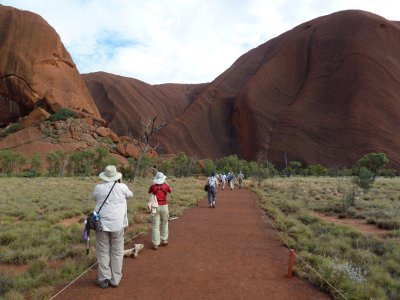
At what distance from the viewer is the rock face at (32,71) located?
70875 millimetres

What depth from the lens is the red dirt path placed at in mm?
6020

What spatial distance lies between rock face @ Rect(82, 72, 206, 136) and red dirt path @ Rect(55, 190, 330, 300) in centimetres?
10800

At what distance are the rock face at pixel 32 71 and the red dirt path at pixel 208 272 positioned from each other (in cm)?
6660

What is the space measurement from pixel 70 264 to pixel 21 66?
7297 centimetres

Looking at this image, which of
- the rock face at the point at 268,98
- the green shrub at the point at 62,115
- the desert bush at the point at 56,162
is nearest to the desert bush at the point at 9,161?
the desert bush at the point at 56,162

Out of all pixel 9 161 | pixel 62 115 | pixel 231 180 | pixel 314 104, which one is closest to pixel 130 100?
pixel 314 104

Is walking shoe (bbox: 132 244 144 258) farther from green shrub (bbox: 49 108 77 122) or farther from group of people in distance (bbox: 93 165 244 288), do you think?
green shrub (bbox: 49 108 77 122)

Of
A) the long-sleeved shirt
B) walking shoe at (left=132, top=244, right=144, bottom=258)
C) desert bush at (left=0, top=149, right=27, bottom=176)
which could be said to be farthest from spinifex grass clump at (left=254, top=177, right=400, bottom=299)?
desert bush at (left=0, top=149, right=27, bottom=176)

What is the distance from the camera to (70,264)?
23.9ft

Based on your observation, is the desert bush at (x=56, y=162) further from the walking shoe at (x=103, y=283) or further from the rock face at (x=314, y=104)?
the rock face at (x=314, y=104)

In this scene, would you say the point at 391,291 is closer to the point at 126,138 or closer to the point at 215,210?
the point at 215,210

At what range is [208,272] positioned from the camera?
718cm

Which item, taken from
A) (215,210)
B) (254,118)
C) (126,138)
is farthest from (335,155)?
(215,210)

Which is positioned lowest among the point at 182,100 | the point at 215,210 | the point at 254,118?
the point at 215,210
